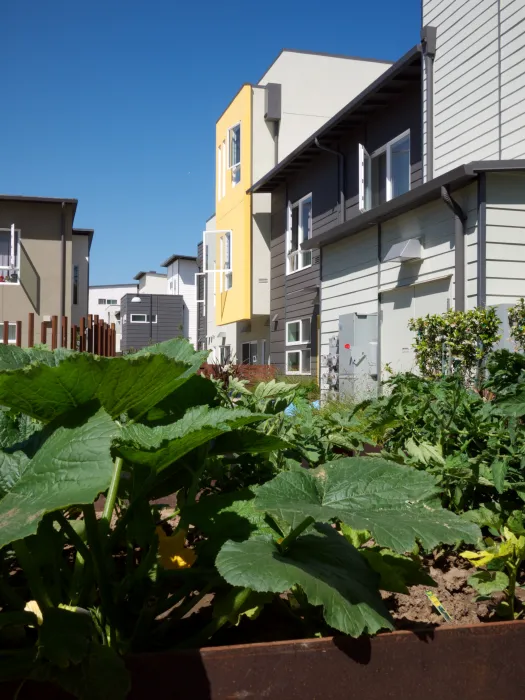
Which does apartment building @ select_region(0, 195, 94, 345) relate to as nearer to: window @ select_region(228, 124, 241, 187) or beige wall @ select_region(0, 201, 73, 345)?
beige wall @ select_region(0, 201, 73, 345)

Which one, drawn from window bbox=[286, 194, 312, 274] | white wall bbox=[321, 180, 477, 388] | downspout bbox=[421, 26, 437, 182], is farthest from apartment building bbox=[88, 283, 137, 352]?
downspout bbox=[421, 26, 437, 182]

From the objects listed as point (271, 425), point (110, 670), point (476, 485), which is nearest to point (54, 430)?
point (110, 670)

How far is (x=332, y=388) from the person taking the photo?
12609 mm

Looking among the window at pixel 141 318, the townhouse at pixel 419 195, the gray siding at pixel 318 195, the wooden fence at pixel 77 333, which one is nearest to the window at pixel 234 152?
the gray siding at pixel 318 195

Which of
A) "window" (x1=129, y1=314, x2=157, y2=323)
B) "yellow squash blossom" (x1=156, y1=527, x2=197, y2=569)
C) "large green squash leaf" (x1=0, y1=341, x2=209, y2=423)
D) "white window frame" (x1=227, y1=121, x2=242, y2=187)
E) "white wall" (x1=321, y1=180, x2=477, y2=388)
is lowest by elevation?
"yellow squash blossom" (x1=156, y1=527, x2=197, y2=569)

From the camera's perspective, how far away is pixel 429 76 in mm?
10523

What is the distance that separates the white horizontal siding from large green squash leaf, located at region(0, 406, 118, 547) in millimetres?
8085

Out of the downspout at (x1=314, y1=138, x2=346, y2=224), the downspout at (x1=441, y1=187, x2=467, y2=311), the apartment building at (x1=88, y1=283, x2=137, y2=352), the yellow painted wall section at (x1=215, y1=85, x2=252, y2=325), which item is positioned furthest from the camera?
the apartment building at (x1=88, y1=283, x2=137, y2=352)

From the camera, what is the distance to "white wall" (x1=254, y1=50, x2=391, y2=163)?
1780cm

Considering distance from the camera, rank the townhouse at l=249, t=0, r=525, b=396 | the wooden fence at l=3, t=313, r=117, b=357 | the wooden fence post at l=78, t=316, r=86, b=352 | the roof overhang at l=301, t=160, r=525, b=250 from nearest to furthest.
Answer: the roof overhang at l=301, t=160, r=525, b=250 → the townhouse at l=249, t=0, r=525, b=396 → the wooden fence at l=3, t=313, r=117, b=357 → the wooden fence post at l=78, t=316, r=86, b=352

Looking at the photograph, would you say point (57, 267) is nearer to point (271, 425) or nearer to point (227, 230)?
point (227, 230)

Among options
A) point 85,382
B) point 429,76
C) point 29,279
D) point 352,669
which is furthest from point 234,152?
point 352,669

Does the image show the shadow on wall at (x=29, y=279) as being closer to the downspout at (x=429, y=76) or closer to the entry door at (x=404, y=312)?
the entry door at (x=404, y=312)

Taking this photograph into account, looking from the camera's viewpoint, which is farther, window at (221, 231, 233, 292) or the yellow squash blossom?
window at (221, 231, 233, 292)
